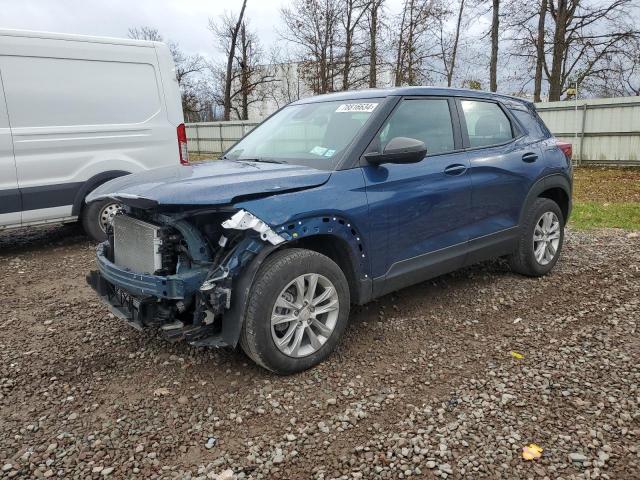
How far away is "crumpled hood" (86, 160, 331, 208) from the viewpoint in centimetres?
275

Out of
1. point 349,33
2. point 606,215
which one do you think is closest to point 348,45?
point 349,33

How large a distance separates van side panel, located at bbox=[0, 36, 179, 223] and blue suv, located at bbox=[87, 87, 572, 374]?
285cm

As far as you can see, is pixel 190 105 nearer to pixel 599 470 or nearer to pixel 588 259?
pixel 588 259

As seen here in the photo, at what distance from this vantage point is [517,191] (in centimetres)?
449

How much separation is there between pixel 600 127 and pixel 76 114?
1444 cm

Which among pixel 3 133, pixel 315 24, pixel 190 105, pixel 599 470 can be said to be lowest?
pixel 599 470

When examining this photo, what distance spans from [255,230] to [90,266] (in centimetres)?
372

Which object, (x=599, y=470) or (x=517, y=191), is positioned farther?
(x=517, y=191)

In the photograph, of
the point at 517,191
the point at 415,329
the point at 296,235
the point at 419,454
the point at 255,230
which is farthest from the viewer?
the point at 517,191

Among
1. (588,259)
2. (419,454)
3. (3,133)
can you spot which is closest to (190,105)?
(3,133)

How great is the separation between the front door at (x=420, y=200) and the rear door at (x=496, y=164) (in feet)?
0.52

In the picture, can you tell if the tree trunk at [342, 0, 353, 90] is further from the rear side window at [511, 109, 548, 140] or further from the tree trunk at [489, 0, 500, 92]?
the rear side window at [511, 109, 548, 140]

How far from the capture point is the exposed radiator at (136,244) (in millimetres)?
2941

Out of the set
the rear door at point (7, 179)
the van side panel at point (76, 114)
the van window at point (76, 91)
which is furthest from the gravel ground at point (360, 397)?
the van window at point (76, 91)
